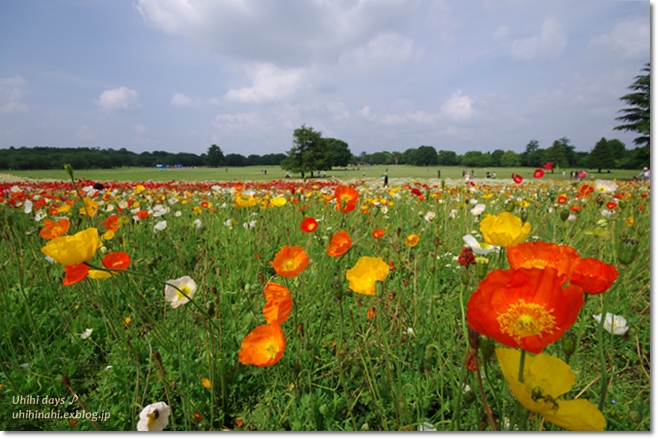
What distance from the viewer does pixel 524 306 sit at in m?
0.50

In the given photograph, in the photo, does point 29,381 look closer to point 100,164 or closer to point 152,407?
point 152,407

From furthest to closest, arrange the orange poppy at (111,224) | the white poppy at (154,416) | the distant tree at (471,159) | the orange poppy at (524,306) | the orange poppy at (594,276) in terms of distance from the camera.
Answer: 1. the distant tree at (471,159)
2. the orange poppy at (111,224)
3. the white poppy at (154,416)
4. the orange poppy at (594,276)
5. the orange poppy at (524,306)

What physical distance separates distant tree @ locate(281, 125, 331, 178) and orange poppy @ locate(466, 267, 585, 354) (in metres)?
20.8

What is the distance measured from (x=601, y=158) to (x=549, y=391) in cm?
285

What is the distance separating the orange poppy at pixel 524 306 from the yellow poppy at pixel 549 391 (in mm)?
54

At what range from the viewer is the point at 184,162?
7133 mm

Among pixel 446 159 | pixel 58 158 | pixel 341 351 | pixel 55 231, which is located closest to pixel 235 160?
pixel 58 158

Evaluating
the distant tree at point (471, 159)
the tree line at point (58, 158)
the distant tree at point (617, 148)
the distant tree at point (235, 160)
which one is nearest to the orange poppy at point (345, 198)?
the tree line at point (58, 158)

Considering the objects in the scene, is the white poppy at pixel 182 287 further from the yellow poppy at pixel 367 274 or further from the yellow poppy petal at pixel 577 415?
the yellow poppy petal at pixel 577 415

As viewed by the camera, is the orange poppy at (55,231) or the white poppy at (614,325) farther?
the orange poppy at (55,231)

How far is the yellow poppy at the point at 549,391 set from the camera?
46 centimetres

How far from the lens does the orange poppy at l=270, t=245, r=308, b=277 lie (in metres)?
0.92

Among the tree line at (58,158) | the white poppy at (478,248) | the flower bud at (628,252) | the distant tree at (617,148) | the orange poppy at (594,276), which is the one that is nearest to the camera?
the orange poppy at (594,276)

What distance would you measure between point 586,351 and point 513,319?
999 mm
